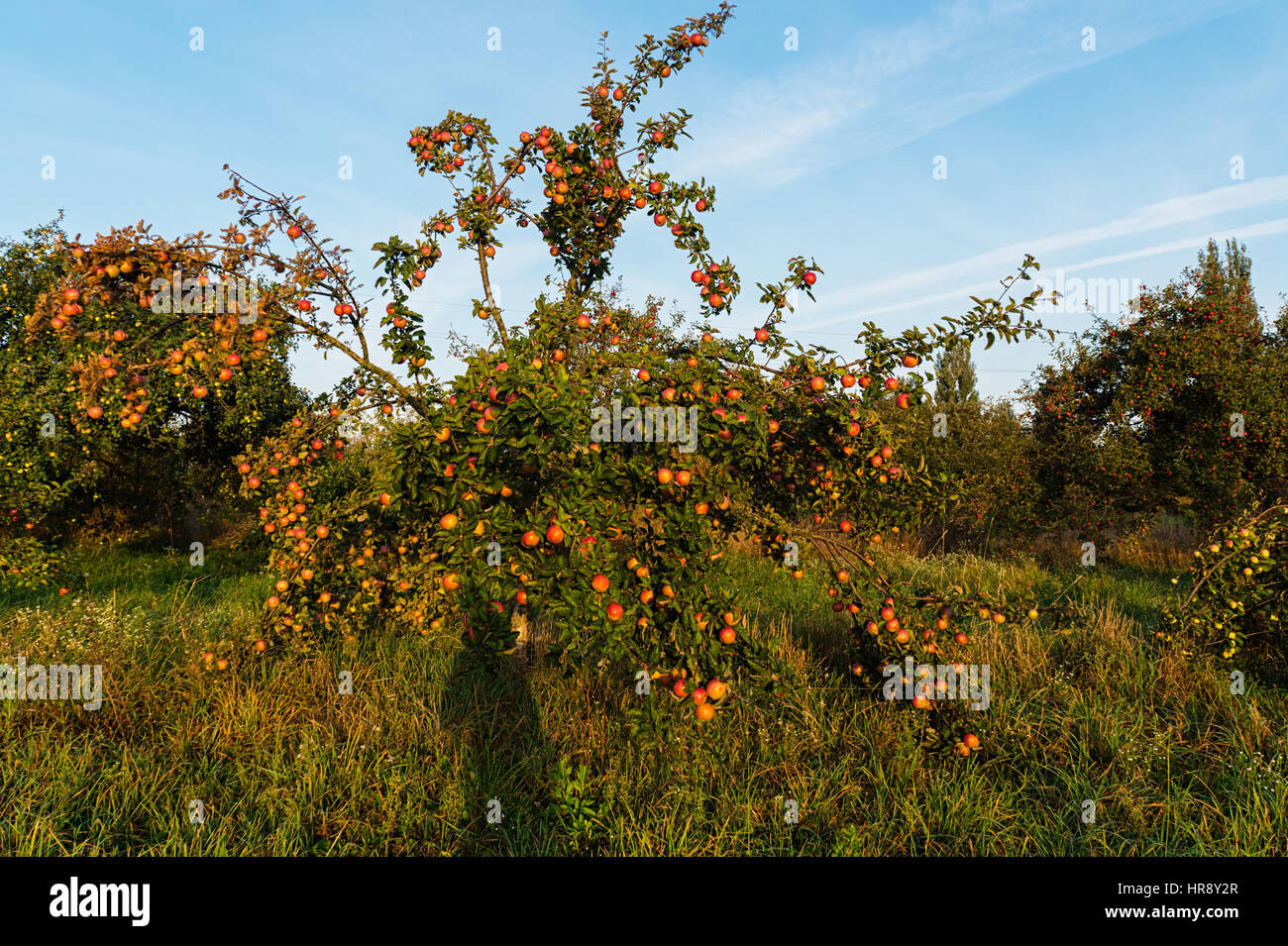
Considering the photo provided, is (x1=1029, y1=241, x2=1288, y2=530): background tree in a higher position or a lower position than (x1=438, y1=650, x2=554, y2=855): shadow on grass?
higher

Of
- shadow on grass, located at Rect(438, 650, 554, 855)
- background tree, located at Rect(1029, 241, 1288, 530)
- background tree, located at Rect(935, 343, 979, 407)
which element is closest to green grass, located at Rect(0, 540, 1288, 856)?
shadow on grass, located at Rect(438, 650, 554, 855)

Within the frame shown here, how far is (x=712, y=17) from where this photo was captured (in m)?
4.64

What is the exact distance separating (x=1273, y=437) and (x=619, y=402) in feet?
36.3

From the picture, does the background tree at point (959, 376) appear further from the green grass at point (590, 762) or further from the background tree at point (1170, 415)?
the green grass at point (590, 762)

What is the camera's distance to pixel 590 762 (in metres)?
4.11

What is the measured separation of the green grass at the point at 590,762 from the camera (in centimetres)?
344

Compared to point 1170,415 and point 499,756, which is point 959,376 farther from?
point 499,756

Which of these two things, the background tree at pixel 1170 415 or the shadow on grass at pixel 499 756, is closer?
the shadow on grass at pixel 499 756

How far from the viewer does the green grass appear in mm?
3443

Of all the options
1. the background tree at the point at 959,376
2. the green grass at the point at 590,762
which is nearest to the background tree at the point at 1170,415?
the green grass at the point at 590,762

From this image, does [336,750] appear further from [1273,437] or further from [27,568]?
[1273,437]

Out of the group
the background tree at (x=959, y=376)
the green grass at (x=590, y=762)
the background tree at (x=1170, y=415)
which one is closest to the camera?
the green grass at (x=590, y=762)

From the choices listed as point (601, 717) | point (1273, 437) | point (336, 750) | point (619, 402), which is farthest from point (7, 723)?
point (1273, 437)

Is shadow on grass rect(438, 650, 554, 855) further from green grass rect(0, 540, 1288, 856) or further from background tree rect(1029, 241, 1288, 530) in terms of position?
background tree rect(1029, 241, 1288, 530)
